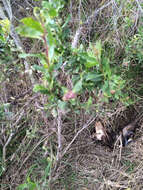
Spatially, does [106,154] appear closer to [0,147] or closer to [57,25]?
[0,147]

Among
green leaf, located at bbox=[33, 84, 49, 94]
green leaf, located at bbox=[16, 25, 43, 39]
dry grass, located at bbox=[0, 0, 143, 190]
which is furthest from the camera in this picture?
dry grass, located at bbox=[0, 0, 143, 190]

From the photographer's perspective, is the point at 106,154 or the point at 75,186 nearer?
the point at 75,186

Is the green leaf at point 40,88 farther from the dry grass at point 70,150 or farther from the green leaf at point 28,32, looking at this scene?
the dry grass at point 70,150

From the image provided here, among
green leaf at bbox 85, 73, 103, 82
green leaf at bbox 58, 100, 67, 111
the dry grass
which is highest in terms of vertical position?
green leaf at bbox 85, 73, 103, 82

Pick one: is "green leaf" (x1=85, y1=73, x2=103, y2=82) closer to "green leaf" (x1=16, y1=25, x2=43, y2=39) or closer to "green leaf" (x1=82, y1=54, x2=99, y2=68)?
"green leaf" (x1=82, y1=54, x2=99, y2=68)

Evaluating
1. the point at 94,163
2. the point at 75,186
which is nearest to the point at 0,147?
the point at 75,186

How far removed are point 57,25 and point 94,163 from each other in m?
1.20

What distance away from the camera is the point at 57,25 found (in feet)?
2.35

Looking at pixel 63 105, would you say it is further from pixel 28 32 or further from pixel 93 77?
pixel 28 32

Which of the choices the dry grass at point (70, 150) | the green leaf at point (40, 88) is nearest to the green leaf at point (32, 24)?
the green leaf at point (40, 88)

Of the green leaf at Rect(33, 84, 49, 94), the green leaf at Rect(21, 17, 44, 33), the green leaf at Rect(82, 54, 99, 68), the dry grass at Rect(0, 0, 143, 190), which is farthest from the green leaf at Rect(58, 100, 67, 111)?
the dry grass at Rect(0, 0, 143, 190)

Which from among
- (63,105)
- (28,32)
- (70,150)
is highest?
(28,32)

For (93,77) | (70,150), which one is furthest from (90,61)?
(70,150)

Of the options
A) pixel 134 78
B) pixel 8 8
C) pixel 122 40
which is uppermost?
pixel 8 8
